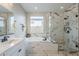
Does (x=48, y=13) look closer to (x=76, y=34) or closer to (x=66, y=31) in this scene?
(x=66, y=31)

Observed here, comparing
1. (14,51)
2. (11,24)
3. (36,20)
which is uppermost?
(36,20)

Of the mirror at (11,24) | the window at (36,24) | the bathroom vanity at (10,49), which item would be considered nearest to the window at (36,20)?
the window at (36,24)

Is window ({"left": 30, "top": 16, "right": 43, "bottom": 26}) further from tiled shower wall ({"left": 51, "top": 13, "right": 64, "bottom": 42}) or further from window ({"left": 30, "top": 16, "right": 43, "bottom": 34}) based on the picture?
tiled shower wall ({"left": 51, "top": 13, "right": 64, "bottom": 42})

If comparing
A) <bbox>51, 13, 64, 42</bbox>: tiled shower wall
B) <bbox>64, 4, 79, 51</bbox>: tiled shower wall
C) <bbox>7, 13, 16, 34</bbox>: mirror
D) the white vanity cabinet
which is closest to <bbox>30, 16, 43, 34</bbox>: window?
<bbox>51, 13, 64, 42</bbox>: tiled shower wall

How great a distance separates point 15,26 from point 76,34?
2012 mm

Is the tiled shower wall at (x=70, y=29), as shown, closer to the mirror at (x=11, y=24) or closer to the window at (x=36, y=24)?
the window at (x=36, y=24)

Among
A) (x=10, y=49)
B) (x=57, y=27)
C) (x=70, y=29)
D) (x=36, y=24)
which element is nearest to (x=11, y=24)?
(x=36, y=24)

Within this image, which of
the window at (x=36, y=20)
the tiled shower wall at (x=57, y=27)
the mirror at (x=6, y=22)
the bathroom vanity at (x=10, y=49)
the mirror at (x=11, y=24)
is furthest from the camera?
the tiled shower wall at (x=57, y=27)

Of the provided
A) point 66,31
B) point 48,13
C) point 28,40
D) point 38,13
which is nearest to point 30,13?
point 38,13

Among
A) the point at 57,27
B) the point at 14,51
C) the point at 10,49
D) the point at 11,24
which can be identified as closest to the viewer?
the point at 10,49

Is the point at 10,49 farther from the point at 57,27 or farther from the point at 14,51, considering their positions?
the point at 57,27

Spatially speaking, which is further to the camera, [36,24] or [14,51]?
[36,24]

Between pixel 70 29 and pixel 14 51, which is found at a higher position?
pixel 70 29

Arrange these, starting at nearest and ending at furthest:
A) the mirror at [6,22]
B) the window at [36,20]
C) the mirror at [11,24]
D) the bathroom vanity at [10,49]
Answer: the bathroom vanity at [10,49], the mirror at [6,22], the mirror at [11,24], the window at [36,20]
